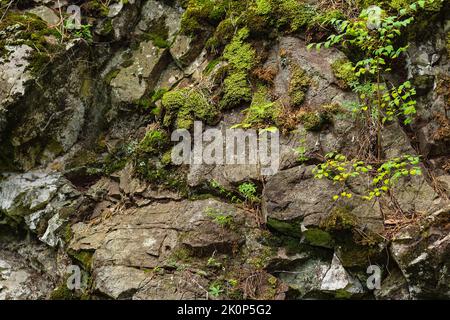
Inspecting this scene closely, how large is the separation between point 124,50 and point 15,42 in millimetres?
1692

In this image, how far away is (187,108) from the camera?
6316 millimetres

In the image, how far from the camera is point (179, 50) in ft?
23.3

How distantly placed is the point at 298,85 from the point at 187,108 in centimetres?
163

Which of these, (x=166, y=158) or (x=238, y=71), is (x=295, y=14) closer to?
(x=238, y=71)

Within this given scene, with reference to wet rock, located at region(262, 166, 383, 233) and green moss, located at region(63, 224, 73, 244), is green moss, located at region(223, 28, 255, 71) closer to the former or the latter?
wet rock, located at region(262, 166, 383, 233)

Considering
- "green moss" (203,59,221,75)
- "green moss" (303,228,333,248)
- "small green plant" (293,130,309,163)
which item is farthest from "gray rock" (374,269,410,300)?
"green moss" (203,59,221,75)

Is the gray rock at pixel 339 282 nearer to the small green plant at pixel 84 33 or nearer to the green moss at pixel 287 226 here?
the green moss at pixel 287 226

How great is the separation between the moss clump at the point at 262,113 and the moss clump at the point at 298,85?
25 cm

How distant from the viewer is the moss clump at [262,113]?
5793 millimetres

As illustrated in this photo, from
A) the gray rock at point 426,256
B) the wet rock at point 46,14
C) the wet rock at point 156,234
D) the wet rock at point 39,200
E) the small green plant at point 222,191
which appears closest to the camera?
the gray rock at point 426,256

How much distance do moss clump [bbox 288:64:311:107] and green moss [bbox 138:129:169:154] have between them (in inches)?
75.9

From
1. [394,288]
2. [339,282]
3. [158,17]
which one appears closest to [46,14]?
[158,17]

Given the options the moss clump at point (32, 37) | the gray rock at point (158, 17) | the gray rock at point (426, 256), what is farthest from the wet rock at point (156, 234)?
the gray rock at point (158, 17)
